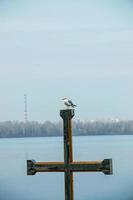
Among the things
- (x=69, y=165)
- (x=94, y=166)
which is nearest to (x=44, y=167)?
(x=69, y=165)

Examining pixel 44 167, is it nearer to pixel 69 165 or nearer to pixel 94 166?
pixel 69 165

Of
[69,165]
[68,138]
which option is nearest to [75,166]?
[69,165]

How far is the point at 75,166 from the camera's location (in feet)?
11.3

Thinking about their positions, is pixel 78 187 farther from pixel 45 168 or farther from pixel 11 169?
pixel 45 168

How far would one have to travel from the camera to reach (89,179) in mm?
11211

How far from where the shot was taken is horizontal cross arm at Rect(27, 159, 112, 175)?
339 centimetres

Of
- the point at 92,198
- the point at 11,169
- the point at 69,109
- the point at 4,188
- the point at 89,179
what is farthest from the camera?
the point at 11,169

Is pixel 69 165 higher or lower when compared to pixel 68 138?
lower

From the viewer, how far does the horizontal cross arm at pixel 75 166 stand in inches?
133

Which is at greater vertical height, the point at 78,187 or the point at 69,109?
the point at 69,109

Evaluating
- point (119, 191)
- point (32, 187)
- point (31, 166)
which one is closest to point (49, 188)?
point (32, 187)

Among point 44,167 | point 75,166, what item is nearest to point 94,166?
point 75,166

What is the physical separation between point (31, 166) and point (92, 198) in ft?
15.9

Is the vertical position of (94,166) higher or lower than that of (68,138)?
lower
